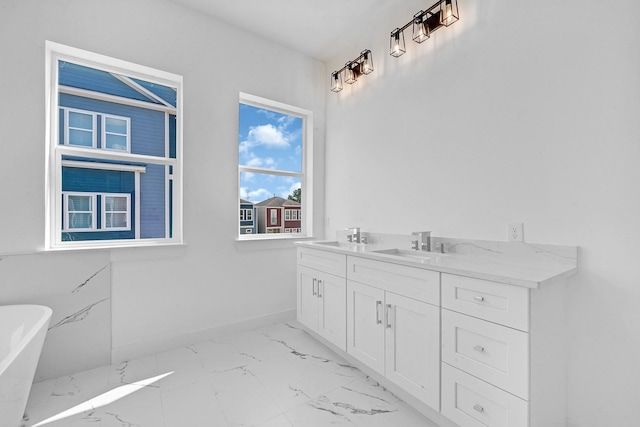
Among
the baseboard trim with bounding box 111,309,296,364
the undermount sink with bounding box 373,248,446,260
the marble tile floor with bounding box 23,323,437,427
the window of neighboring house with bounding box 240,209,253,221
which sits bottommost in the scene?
the marble tile floor with bounding box 23,323,437,427

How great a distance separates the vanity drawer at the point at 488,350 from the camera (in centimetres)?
125

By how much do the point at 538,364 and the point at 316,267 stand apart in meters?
1.64

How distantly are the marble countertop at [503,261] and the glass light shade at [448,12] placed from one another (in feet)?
5.05

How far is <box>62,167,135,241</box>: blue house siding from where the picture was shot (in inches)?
88.0

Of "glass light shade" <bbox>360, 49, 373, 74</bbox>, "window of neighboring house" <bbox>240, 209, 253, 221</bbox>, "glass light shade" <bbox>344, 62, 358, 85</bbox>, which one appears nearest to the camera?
"glass light shade" <bbox>360, 49, 373, 74</bbox>

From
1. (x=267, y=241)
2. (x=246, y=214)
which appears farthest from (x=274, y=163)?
(x=267, y=241)

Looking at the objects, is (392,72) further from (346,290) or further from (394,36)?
(346,290)

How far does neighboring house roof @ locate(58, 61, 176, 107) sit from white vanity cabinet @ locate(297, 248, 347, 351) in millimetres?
1868

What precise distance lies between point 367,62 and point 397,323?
7.60 ft

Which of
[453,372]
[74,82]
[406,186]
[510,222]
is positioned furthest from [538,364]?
[74,82]

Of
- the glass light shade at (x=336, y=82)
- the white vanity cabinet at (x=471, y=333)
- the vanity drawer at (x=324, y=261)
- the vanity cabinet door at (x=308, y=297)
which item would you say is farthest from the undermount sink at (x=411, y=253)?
the glass light shade at (x=336, y=82)

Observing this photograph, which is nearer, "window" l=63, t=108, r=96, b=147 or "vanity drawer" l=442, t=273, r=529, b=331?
"vanity drawer" l=442, t=273, r=529, b=331

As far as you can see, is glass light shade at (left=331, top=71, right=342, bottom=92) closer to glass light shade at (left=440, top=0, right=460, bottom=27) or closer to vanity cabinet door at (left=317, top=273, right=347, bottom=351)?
glass light shade at (left=440, top=0, right=460, bottom=27)

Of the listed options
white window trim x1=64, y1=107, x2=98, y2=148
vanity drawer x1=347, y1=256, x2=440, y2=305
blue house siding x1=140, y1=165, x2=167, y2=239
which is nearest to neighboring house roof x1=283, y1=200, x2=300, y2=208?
blue house siding x1=140, y1=165, x2=167, y2=239
